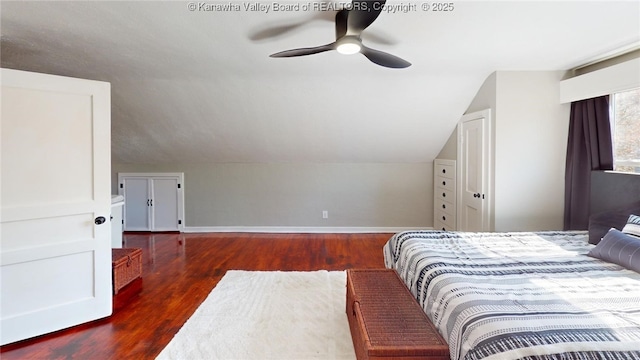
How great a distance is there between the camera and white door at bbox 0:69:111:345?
218cm

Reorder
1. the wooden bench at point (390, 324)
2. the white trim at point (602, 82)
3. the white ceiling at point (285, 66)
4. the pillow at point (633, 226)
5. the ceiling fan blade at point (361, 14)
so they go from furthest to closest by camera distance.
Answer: the white trim at point (602, 82), the white ceiling at point (285, 66), the pillow at point (633, 226), the ceiling fan blade at point (361, 14), the wooden bench at point (390, 324)

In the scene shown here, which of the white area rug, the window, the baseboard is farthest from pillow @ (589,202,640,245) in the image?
the baseboard

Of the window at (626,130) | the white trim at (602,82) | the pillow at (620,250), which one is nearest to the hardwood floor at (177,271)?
the pillow at (620,250)

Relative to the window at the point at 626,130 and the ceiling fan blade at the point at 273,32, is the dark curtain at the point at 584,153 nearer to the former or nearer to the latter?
the window at the point at 626,130

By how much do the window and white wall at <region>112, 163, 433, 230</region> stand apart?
8.45 feet

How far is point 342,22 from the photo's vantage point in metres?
2.06

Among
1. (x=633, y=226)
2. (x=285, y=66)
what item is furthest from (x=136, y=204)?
(x=633, y=226)

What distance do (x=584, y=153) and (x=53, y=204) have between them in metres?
4.62

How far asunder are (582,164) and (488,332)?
112 inches

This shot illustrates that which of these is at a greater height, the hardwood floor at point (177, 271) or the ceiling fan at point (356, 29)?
the ceiling fan at point (356, 29)

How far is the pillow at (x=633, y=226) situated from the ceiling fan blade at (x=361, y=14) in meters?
2.22

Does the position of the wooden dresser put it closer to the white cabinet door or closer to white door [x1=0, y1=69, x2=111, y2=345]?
white door [x1=0, y1=69, x2=111, y2=345]

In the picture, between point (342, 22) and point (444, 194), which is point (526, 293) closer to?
point (342, 22)

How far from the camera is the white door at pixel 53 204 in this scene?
2.18 meters
